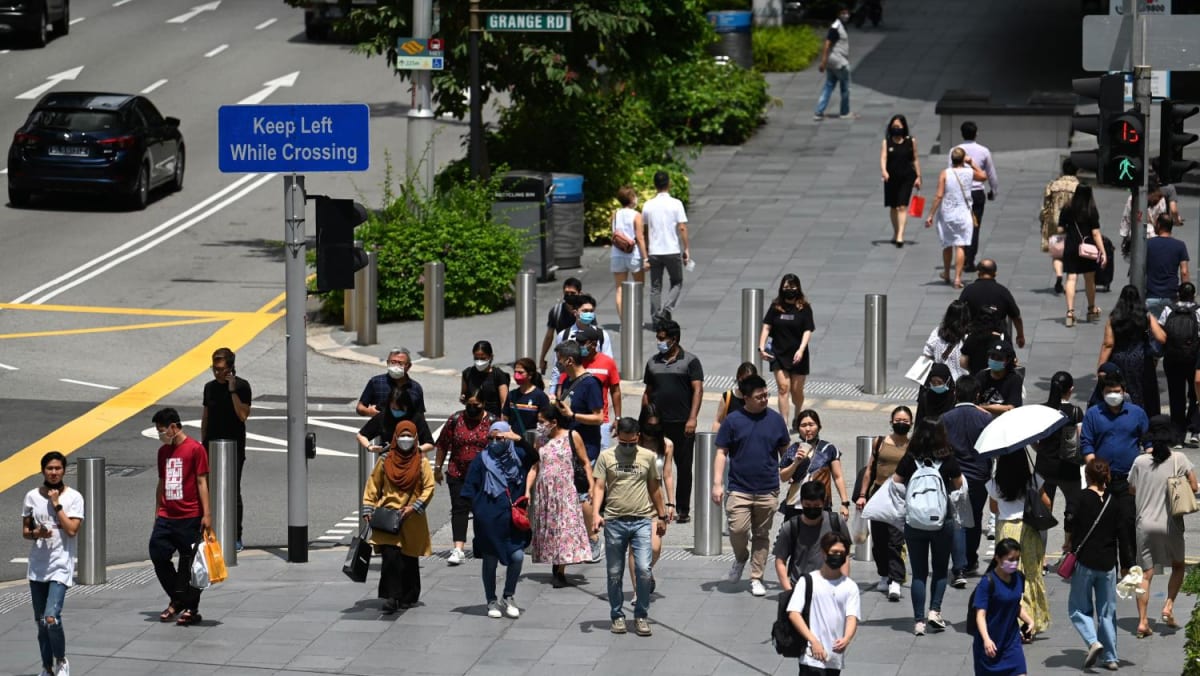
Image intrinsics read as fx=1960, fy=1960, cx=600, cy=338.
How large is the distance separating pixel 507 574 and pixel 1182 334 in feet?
23.8

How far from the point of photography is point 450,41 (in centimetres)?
2550

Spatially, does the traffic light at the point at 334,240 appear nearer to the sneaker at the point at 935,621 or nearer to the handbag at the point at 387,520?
the handbag at the point at 387,520

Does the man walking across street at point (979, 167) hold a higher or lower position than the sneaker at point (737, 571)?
higher

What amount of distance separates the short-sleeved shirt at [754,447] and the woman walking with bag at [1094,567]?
2.02m

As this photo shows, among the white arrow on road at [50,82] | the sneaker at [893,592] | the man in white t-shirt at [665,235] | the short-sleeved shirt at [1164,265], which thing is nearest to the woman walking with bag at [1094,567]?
the sneaker at [893,592]

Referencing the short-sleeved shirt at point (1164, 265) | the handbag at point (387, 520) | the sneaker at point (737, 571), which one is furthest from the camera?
the short-sleeved shirt at point (1164, 265)

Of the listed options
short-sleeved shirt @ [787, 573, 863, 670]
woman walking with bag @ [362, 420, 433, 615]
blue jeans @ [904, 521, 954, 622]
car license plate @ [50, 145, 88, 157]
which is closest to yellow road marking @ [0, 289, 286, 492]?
woman walking with bag @ [362, 420, 433, 615]

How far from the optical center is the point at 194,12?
45312 millimetres

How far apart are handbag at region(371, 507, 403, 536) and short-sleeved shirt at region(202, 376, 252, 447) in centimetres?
236

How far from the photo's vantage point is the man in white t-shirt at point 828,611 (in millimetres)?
10422

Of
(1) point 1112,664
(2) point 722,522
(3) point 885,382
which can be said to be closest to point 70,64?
(3) point 885,382

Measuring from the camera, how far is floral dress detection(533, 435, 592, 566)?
13133mm

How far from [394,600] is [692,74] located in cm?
2101

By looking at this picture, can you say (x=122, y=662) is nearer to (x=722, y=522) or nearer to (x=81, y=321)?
(x=722, y=522)
